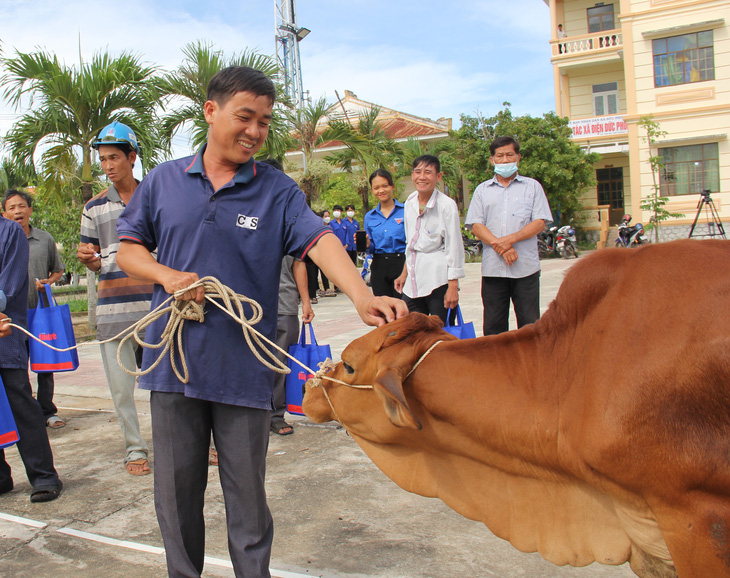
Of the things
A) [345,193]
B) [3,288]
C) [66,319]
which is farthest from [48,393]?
[345,193]

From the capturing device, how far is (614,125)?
26656 mm

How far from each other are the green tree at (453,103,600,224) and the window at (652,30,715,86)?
352cm

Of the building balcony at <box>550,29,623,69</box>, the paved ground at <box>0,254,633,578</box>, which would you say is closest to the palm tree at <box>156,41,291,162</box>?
the paved ground at <box>0,254,633,578</box>

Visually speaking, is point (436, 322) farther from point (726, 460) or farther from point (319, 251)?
point (726, 460)

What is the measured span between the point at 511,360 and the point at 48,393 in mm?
4570

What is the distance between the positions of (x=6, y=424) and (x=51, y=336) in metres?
1.39

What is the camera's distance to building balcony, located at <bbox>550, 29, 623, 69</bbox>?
27.0m

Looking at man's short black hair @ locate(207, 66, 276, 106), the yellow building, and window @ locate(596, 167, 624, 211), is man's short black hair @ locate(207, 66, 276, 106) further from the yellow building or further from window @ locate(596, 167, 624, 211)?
window @ locate(596, 167, 624, 211)

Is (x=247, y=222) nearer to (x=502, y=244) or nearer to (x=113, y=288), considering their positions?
(x=113, y=288)

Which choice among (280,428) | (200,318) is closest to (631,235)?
(280,428)

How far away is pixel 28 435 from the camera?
3902mm

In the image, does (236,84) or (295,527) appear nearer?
(236,84)

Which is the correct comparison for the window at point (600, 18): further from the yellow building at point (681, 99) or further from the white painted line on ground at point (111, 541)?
the white painted line on ground at point (111, 541)

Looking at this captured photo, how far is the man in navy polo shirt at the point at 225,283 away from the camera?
2.30m
